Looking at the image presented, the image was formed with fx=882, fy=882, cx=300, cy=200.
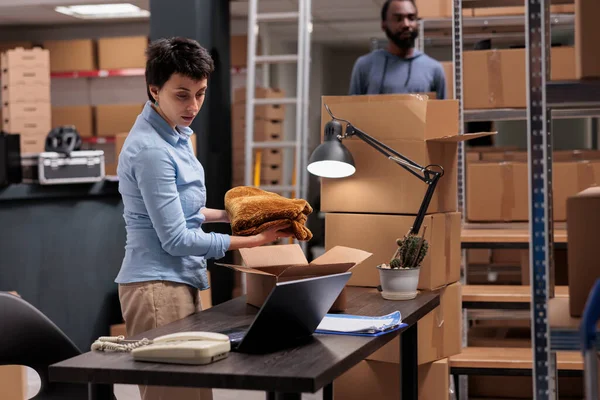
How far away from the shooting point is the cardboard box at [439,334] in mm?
3043

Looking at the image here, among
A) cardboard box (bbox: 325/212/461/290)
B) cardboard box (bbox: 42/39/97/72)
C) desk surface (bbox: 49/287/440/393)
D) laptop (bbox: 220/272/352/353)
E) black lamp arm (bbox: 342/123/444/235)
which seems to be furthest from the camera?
cardboard box (bbox: 42/39/97/72)

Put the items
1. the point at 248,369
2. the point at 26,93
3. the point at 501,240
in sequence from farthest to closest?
the point at 26,93
the point at 501,240
the point at 248,369

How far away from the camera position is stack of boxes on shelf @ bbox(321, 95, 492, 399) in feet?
9.62

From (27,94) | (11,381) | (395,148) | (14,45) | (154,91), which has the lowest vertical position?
(11,381)

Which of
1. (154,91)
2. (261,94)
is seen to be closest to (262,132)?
(261,94)

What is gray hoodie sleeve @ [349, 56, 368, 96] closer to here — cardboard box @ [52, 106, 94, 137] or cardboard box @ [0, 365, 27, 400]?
cardboard box @ [0, 365, 27, 400]

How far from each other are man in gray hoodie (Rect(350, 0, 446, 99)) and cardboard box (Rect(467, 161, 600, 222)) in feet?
1.48

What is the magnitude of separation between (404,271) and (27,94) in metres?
6.65

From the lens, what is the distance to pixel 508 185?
14.3 ft

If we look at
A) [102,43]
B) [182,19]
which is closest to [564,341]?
[182,19]

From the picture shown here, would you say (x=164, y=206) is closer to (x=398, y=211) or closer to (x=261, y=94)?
(x=398, y=211)

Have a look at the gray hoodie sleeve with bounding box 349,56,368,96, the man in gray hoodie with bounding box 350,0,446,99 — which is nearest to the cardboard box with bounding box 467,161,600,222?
the man in gray hoodie with bounding box 350,0,446,99

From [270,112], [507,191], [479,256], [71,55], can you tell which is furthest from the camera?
[71,55]

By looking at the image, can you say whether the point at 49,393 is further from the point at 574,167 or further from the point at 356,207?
the point at 574,167
